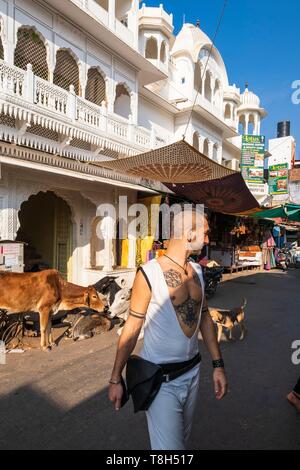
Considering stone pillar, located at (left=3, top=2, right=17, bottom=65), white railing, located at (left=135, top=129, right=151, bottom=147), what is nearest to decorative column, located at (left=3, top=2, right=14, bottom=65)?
stone pillar, located at (left=3, top=2, right=17, bottom=65)

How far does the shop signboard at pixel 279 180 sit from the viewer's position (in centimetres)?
2239

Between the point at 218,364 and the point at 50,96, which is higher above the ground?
the point at 50,96

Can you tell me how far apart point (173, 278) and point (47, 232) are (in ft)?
34.9

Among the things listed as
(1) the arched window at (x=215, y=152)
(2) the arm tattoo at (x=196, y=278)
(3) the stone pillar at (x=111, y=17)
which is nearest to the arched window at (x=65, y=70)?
(3) the stone pillar at (x=111, y=17)

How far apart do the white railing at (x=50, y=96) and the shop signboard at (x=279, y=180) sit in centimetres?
1821

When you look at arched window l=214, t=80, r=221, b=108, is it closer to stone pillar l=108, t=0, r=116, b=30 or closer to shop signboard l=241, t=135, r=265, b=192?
shop signboard l=241, t=135, r=265, b=192

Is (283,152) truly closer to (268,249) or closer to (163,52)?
(268,249)

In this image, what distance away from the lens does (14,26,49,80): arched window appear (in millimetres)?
7517

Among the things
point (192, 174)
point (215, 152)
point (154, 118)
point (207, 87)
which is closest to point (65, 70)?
point (192, 174)

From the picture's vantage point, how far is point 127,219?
11.0m

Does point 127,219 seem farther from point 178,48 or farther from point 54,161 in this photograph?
point 178,48

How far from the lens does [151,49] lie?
45.6ft

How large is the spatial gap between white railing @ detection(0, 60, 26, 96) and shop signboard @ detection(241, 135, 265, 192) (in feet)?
52.8

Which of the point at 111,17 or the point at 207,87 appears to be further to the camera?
the point at 207,87
